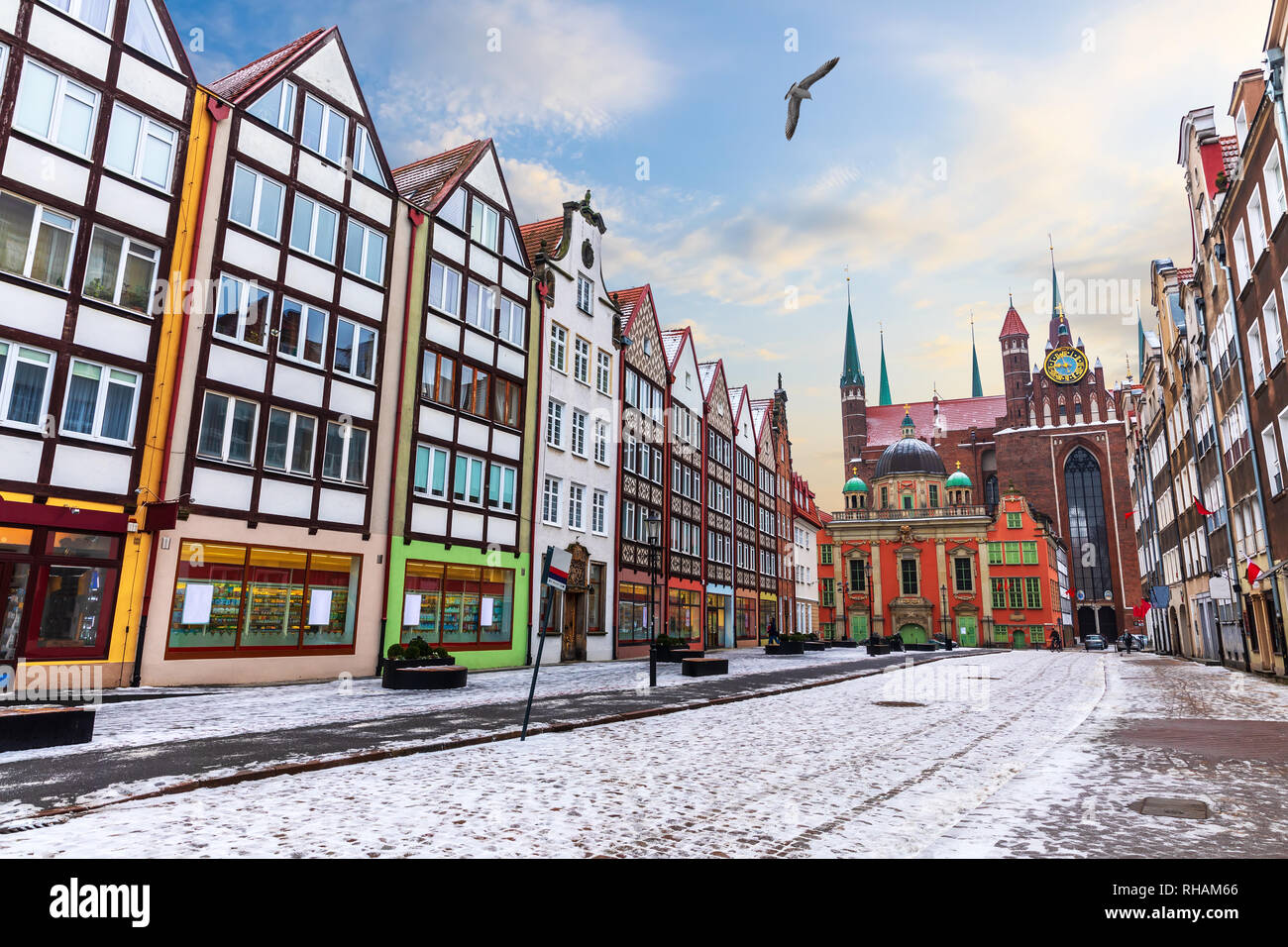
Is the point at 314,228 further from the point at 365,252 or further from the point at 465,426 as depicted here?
the point at 465,426

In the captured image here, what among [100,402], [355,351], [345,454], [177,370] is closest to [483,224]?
[355,351]

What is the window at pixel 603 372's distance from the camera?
34281mm

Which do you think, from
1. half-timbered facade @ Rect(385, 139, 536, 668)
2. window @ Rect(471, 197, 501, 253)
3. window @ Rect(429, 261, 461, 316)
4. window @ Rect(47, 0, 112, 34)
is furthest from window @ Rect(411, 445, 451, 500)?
window @ Rect(47, 0, 112, 34)

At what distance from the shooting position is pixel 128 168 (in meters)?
17.9

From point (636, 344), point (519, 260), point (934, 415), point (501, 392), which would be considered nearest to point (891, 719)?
point (501, 392)

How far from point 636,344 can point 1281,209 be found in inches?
946

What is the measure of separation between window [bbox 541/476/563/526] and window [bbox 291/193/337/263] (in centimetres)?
1113

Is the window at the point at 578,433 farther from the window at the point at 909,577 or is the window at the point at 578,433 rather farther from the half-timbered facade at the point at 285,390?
the window at the point at 909,577

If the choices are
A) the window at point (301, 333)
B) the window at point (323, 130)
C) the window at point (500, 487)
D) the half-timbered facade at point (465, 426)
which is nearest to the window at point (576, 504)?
the half-timbered facade at point (465, 426)

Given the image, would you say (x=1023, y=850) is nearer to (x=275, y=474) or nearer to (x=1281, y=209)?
(x=275, y=474)

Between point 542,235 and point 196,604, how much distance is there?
20649 mm

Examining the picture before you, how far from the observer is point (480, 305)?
2719 cm

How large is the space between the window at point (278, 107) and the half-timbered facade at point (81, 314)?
2347mm
